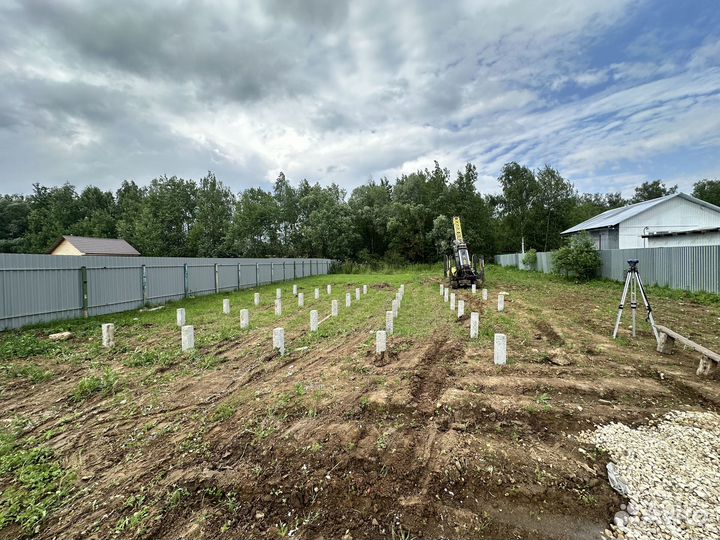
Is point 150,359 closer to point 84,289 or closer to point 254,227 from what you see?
point 84,289

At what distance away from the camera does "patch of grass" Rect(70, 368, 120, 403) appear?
16.5 ft

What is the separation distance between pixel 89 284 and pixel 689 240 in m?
29.7

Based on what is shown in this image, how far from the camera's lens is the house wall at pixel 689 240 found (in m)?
17.5

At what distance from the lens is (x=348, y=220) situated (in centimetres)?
4278

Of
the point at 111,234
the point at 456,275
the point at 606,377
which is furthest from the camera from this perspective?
the point at 111,234

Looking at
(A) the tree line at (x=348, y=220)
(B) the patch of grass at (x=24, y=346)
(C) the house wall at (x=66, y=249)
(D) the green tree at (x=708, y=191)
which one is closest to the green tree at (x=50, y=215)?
(A) the tree line at (x=348, y=220)

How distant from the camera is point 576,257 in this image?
2041cm

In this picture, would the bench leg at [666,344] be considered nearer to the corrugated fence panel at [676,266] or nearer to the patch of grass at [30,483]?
the patch of grass at [30,483]

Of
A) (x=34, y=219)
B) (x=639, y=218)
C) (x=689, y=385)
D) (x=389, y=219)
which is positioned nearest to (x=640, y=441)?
(x=689, y=385)

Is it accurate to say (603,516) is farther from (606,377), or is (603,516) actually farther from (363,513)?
(606,377)

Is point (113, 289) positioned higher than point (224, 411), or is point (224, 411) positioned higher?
point (113, 289)

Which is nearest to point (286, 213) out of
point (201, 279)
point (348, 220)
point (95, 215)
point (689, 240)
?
point (348, 220)

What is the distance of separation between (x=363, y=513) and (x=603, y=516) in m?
1.87

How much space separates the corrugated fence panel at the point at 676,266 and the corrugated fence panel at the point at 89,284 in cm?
2246
